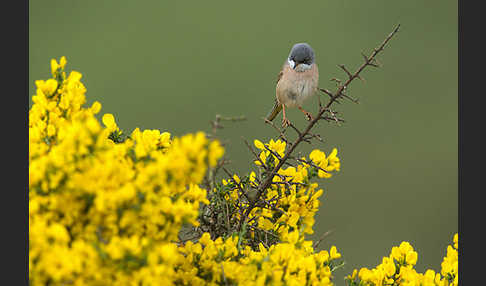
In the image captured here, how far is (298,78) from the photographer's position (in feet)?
11.8

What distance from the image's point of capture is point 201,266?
7.31 ft

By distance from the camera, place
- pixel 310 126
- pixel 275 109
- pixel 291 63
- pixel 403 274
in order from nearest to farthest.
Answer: pixel 310 126
pixel 403 274
pixel 291 63
pixel 275 109

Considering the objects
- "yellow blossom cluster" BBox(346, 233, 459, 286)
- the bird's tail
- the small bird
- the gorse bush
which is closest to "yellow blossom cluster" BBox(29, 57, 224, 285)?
the gorse bush

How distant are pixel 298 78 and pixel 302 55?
0.60 feet

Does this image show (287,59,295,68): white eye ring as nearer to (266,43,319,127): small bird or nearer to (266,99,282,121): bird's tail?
(266,43,319,127): small bird

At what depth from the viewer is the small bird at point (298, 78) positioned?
11.5 feet

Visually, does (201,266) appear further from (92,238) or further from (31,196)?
(31,196)

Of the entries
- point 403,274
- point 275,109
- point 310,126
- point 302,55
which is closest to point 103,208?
point 310,126

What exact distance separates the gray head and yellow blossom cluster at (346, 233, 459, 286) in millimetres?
1350

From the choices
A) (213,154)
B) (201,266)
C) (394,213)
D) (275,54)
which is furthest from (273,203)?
(275,54)

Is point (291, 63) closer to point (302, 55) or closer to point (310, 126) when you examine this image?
point (302, 55)

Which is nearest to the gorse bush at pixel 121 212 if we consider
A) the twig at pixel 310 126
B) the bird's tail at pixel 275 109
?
the twig at pixel 310 126

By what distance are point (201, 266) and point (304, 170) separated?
0.87 meters

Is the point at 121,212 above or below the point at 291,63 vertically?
below
